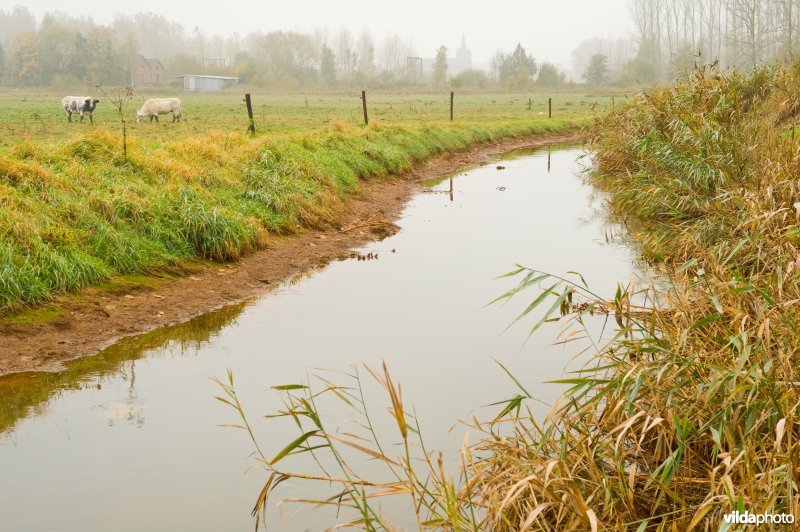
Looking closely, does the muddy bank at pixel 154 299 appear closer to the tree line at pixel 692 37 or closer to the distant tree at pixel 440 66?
the tree line at pixel 692 37

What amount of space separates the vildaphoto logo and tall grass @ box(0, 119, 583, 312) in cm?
692

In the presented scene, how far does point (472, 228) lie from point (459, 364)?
666cm

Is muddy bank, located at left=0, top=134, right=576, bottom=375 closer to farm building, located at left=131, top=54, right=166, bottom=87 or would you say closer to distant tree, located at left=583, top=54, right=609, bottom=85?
farm building, located at left=131, top=54, right=166, bottom=87

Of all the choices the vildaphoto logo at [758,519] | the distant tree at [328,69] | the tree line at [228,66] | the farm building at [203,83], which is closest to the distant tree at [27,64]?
the tree line at [228,66]

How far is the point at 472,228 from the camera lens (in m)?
13.4

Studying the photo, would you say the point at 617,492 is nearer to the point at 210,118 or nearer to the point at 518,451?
the point at 518,451

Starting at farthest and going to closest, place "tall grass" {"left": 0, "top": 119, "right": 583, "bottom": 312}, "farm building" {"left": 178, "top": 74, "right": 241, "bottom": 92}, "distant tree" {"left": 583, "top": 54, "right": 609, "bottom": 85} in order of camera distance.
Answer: "distant tree" {"left": 583, "top": 54, "right": 609, "bottom": 85} < "farm building" {"left": 178, "top": 74, "right": 241, "bottom": 92} < "tall grass" {"left": 0, "top": 119, "right": 583, "bottom": 312}

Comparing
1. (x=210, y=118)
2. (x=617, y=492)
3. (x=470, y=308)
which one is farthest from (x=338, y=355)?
(x=210, y=118)

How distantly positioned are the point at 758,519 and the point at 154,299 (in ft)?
23.4

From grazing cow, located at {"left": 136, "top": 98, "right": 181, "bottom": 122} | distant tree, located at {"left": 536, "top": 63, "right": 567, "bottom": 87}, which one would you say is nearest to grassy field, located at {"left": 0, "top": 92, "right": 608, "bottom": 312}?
grazing cow, located at {"left": 136, "top": 98, "right": 181, "bottom": 122}

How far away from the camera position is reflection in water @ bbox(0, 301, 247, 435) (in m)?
6.02

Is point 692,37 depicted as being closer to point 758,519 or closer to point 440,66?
point 440,66

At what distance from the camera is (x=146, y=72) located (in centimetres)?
8438

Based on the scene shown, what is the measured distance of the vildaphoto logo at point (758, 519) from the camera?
2.97 meters
